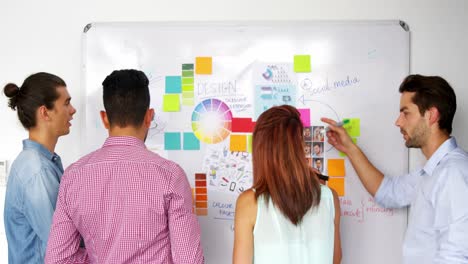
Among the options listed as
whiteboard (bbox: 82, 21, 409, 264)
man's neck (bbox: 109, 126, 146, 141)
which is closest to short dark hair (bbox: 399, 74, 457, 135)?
whiteboard (bbox: 82, 21, 409, 264)

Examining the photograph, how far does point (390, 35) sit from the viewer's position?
7.25 feet

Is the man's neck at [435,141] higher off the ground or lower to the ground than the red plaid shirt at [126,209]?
higher

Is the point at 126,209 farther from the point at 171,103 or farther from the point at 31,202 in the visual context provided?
the point at 171,103

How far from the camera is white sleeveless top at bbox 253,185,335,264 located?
1419 mm

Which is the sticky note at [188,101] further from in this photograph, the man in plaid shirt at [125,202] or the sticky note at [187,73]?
the man in plaid shirt at [125,202]

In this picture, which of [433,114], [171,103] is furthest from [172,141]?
[433,114]

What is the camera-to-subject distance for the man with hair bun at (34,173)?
164cm

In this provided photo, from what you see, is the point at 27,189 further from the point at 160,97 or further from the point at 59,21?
the point at 59,21

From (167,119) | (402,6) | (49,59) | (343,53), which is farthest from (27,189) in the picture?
(402,6)

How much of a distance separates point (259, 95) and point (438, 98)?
0.82 m

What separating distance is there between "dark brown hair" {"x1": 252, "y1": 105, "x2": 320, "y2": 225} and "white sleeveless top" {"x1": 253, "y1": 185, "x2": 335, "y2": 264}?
27 mm

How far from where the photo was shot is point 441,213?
164 centimetres

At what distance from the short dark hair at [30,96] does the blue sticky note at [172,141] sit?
0.62 metres

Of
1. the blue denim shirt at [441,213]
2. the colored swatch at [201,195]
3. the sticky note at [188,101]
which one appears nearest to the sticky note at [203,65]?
the sticky note at [188,101]
